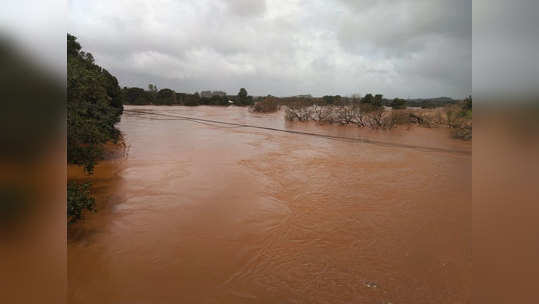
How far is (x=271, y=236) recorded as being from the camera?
421 centimetres

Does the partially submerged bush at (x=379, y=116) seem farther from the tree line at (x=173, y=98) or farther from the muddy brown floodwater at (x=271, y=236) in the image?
the tree line at (x=173, y=98)

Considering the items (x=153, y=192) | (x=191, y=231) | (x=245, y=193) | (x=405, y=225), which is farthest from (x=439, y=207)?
(x=153, y=192)

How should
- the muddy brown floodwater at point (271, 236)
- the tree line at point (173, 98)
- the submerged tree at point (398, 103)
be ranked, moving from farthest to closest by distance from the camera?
the tree line at point (173, 98) → the submerged tree at point (398, 103) → the muddy brown floodwater at point (271, 236)

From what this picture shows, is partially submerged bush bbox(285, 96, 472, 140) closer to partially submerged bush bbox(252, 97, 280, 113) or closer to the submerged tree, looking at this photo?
the submerged tree

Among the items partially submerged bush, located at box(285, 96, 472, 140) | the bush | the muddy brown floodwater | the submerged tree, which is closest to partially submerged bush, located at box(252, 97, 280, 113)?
partially submerged bush, located at box(285, 96, 472, 140)

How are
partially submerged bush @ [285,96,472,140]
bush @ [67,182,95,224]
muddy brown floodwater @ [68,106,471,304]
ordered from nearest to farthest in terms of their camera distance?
muddy brown floodwater @ [68,106,471,304], bush @ [67,182,95,224], partially submerged bush @ [285,96,472,140]

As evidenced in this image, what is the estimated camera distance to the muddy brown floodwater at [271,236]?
2971mm

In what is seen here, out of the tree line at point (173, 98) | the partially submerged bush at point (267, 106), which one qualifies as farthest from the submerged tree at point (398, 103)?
the tree line at point (173, 98)

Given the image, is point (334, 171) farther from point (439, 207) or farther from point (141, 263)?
point (141, 263)

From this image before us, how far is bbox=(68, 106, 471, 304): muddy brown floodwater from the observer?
297cm

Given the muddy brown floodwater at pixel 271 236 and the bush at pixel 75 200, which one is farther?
the bush at pixel 75 200

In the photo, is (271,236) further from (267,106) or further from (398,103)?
(267,106)

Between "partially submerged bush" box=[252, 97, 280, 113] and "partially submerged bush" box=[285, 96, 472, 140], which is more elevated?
"partially submerged bush" box=[252, 97, 280, 113]

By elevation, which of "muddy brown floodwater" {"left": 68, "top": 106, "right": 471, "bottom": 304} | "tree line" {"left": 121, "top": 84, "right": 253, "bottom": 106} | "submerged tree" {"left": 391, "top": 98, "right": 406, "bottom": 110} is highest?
"tree line" {"left": 121, "top": 84, "right": 253, "bottom": 106}
